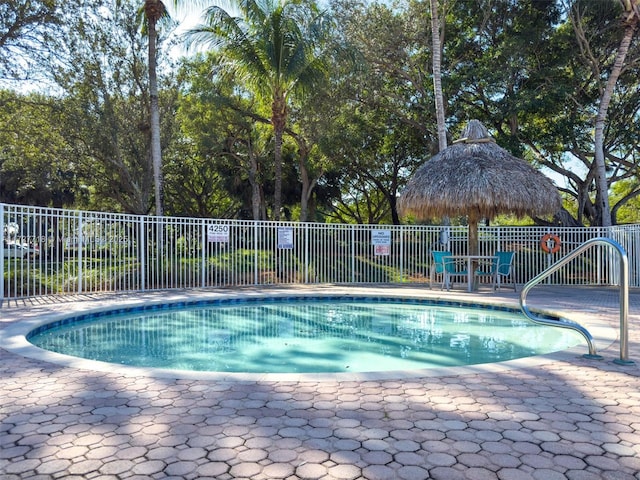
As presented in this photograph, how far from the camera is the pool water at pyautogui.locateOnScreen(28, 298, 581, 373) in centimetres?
548

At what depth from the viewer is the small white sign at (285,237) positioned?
502 inches

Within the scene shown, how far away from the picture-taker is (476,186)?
1123 centimetres

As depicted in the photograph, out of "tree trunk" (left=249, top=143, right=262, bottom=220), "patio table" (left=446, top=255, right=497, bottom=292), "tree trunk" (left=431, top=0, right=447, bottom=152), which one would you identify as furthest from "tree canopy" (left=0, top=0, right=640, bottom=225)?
"patio table" (left=446, top=255, right=497, bottom=292)

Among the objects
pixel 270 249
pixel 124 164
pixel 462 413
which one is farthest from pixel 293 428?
pixel 124 164

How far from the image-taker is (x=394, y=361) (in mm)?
5473

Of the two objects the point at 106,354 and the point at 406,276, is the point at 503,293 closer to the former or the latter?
Result: the point at 406,276

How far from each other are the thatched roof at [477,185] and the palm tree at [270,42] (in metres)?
5.14

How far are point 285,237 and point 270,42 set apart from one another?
5.93 m

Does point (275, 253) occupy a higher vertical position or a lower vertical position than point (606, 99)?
lower

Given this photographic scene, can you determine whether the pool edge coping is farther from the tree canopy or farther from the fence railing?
the tree canopy

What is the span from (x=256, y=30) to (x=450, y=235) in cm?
855

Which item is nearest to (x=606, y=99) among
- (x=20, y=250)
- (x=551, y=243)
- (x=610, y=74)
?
(x=610, y=74)

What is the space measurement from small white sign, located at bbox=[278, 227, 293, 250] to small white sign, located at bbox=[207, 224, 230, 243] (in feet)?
4.68

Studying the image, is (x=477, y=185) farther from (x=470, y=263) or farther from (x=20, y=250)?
(x=20, y=250)
